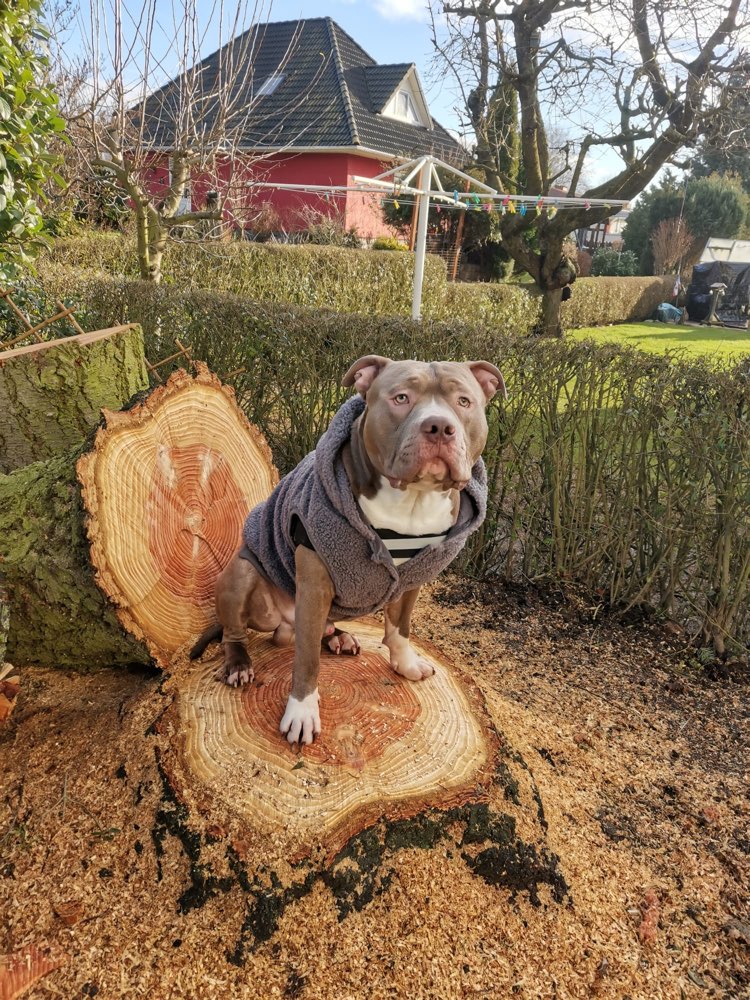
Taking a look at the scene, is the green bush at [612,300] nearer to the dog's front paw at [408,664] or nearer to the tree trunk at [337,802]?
the dog's front paw at [408,664]

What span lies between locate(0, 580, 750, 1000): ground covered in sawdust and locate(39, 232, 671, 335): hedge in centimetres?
828

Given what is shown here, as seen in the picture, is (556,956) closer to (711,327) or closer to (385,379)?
(385,379)

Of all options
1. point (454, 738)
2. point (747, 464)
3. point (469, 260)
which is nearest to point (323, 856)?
point (454, 738)

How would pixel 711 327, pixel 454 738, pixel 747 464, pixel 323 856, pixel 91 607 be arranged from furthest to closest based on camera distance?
pixel 711 327
pixel 747 464
pixel 91 607
pixel 454 738
pixel 323 856

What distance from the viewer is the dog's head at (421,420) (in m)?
1.83

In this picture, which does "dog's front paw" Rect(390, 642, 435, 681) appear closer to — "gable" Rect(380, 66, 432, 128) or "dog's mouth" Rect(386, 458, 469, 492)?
"dog's mouth" Rect(386, 458, 469, 492)

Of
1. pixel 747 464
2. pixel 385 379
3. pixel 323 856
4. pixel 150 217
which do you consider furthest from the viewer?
pixel 150 217

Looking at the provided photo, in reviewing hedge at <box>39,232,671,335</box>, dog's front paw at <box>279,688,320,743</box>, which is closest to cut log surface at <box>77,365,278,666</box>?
dog's front paw at <box>279,688,320,743</box>

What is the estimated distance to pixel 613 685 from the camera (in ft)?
11.4

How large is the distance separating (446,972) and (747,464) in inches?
104

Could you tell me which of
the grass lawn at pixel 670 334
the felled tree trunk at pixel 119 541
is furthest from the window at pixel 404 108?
the felled tree trunk at pixel 119 541

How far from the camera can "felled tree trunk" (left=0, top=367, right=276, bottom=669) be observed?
8.20 feet

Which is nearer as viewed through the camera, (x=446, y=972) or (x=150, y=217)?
(x=446, y=972)

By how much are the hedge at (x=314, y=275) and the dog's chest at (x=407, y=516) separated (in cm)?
828
